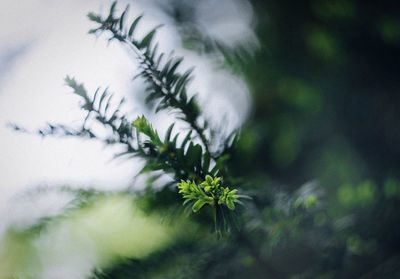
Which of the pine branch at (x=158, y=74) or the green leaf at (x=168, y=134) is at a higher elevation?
the pine branch at (x=158, y=74)

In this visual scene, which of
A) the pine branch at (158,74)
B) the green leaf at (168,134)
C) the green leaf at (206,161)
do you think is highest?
the pine branch at (158,74)

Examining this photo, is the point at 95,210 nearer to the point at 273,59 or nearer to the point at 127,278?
the point at 127,278

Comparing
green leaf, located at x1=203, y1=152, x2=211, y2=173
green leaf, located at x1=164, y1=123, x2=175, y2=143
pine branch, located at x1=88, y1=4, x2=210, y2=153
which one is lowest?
green leaf, located at x1=203, y1=152, x2=211, y2=173

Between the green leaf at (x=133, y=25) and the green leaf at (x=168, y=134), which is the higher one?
the green leaf at (x=133, y=25)

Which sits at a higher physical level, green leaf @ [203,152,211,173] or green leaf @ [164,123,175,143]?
green leaf @ [164,123,175,143]

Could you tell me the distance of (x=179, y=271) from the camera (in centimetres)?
27

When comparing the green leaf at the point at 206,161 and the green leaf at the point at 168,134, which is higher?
the green leaf at the point at 168,134

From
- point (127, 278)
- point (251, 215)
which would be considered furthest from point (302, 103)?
point (127, 278)

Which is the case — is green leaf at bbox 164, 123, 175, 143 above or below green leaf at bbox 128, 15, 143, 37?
below

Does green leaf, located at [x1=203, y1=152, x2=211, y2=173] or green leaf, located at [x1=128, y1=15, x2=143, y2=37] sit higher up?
green leaf, located at [x1=128, y1=15, x2=143, y2=37]

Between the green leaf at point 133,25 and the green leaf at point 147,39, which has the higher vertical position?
the green leaf at point 133,25

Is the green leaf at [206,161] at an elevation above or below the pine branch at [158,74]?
below

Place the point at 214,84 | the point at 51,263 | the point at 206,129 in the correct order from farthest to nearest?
the point at 214,84
the point at 51,263
the point at 206,129

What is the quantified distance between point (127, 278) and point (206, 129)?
0.47 feet
